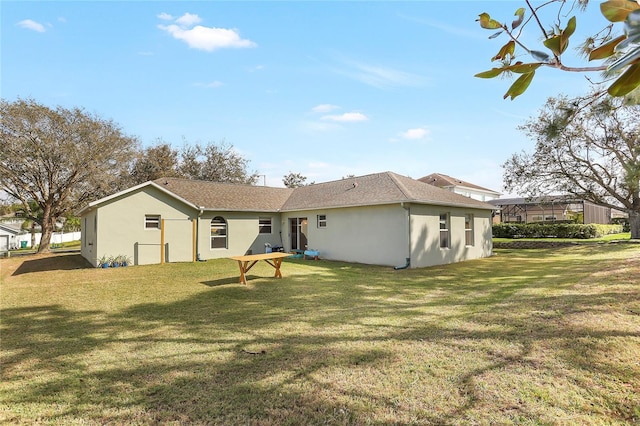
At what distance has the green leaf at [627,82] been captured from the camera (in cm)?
145

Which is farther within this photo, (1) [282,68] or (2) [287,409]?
(1) [282,68]

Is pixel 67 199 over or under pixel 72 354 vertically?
over

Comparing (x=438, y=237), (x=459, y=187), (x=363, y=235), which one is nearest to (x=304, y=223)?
(x=363, y=235)

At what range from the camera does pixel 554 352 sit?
14.0ft

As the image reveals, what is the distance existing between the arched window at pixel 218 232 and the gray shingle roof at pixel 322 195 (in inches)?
35.6

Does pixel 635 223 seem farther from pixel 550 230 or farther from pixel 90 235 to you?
pixel 90 235

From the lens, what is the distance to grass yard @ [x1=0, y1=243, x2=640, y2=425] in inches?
124

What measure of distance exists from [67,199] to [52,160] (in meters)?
4.41

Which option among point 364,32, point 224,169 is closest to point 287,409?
point 364,32

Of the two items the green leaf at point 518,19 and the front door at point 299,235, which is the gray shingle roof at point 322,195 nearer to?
the front door at point 299,235

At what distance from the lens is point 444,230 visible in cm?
1541

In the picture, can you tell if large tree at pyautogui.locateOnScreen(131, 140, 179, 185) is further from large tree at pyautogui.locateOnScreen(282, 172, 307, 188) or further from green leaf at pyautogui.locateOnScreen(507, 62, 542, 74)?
green leaf at pyautogui.locateOnScreen(507, 62, 542, 74)

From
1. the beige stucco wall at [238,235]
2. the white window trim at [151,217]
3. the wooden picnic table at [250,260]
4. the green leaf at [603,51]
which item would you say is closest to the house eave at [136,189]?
the white window trim at [151,217]

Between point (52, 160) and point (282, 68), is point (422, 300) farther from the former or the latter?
point (52, 160)
